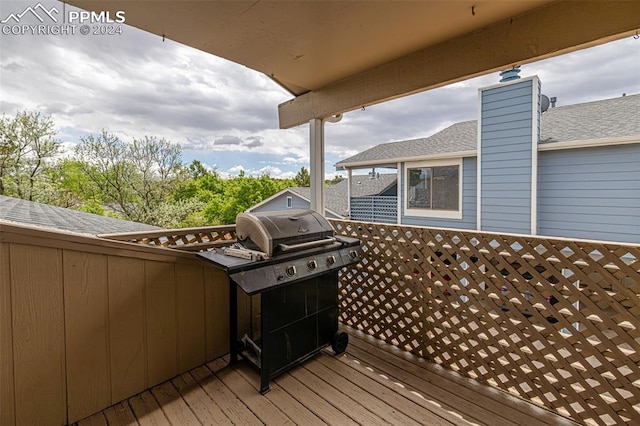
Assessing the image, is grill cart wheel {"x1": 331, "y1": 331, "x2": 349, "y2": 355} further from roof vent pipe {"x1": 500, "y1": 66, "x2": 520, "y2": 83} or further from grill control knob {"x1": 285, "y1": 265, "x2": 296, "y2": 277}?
roof vent pipe {"x1": 500, "y1": 66, "x2": 520, "y2": 83}

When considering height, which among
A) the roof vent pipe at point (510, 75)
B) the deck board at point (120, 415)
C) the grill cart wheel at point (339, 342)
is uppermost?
the roof vent pipe at point (510, 75)

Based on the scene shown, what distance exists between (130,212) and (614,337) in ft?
23.1

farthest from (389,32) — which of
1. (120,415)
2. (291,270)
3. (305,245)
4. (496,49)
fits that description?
(120,415)

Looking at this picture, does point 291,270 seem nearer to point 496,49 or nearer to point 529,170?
point 496,49

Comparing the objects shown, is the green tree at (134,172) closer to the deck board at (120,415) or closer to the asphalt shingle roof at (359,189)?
the asphalt shingle roof at (359,189)

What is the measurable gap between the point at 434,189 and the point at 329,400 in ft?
12.3

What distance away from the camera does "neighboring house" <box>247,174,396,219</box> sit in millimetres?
5655

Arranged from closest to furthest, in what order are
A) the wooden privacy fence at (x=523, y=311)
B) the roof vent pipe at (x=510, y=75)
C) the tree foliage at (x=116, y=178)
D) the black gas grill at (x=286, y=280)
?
the wooden privacy fence at (x=523, y=311) → the black gas grill at (x=286, y=280) → the tree foliage at (x=116, y=178) → the roof vent pipe at (x=510, y=75)

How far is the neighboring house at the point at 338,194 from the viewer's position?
223 inches

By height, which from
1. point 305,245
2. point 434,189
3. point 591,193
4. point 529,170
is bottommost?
point 305,245

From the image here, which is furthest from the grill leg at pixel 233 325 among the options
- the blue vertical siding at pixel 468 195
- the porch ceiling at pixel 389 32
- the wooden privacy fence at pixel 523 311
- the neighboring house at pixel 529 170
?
the blue vertical siding at pixel 468 195

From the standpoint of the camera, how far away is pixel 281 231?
6.66 feet

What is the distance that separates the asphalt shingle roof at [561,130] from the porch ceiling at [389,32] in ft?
8.31

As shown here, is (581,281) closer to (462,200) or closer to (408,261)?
(408,261)
